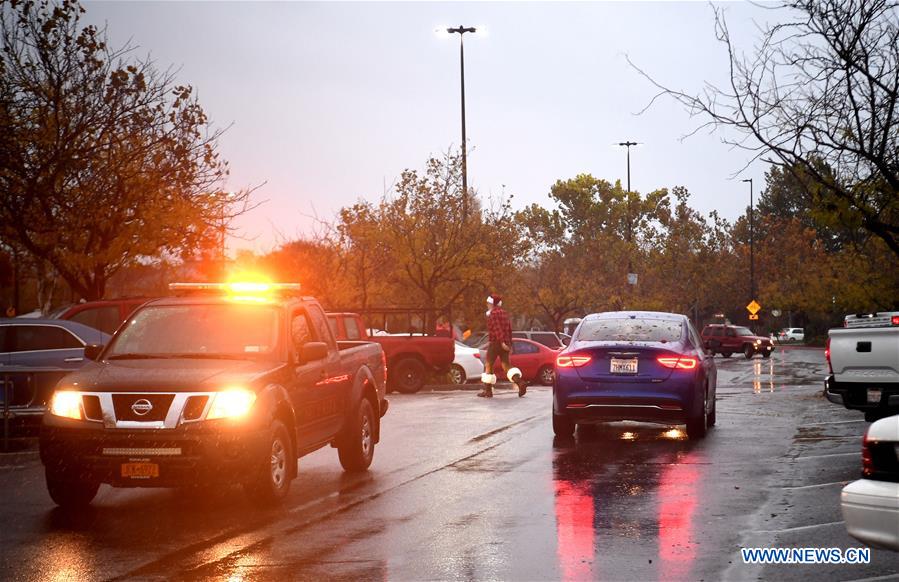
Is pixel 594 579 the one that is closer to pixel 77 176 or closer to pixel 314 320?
pixel 314 320

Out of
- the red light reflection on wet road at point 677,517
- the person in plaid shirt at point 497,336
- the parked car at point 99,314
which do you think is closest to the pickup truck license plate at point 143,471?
the red light reflection on wet road at point 677,517

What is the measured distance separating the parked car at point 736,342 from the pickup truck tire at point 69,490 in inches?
2048

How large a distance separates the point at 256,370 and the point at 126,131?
691 inches

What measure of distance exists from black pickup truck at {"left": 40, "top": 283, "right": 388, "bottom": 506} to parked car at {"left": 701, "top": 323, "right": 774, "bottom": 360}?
1990 inches

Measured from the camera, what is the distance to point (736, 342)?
2435 inches

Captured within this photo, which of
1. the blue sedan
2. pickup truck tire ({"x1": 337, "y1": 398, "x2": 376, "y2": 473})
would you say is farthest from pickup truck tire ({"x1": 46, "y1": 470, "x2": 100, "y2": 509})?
the blue sedan

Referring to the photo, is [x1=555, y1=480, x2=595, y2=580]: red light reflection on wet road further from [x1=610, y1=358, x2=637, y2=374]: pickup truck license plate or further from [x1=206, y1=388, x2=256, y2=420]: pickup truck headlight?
[x1=610, y1=358, x2=637, y2=374]: pickup truck license plate

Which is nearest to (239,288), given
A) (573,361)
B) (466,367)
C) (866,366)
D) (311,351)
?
(311,351)

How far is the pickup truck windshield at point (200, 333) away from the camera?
11.1m

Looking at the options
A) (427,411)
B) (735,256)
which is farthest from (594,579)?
(735,256)

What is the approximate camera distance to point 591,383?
15.1 m

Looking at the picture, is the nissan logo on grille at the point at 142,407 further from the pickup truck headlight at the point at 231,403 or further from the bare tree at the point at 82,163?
the bare tree at the point at 82,163

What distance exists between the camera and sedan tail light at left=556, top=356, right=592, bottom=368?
15.2 m
